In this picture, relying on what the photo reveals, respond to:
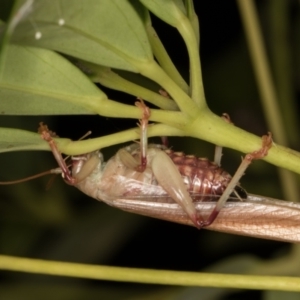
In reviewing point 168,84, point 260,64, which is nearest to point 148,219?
point 260,64

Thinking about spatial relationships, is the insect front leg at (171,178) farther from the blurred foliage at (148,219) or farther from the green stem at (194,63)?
the blurred foliage at (148,219)

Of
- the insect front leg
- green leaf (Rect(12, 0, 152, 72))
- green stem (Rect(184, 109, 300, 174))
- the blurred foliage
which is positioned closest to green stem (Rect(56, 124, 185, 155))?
green stem (Rect(184, 109, 300, 174))

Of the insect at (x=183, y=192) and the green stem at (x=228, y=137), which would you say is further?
A: the insect at (x=183, y=192)

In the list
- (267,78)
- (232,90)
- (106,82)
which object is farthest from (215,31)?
(106,82)

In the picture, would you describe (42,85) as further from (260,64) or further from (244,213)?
(260,64)

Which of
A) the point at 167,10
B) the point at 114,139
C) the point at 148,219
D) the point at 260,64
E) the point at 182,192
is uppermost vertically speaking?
the point at 260,64

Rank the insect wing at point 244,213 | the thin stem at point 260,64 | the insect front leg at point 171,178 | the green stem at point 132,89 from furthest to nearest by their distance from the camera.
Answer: the thin stem at point 260,64, the insect front leg at point 171,178, the insect wing at point 244,213, the green stem at point 132,89

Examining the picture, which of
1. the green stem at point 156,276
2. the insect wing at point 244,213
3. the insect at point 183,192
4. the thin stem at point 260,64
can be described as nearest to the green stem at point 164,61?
the green stem at point 156,276

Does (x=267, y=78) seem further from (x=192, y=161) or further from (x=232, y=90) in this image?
(x=232, y=90)

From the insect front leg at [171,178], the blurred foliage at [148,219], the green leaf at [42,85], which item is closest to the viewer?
the green leaf at [42,85]
